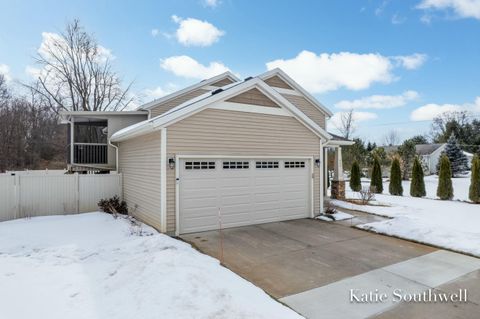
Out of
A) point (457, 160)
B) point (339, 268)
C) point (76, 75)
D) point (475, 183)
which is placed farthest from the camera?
point (457, 160)

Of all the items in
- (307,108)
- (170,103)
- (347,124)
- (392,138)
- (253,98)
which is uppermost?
(347,124)

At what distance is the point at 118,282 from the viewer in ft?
15.0

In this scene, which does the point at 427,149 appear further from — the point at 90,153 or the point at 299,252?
the point at 90,153

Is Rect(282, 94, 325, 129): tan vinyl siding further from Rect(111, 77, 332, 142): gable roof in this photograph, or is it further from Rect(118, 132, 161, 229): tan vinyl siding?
Rect(118, 132, 161, 229): tan vinyl siding

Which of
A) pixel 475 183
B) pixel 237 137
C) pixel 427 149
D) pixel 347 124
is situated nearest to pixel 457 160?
pixel 427 149

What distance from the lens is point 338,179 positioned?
1426 cm

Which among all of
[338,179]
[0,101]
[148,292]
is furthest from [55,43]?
[148,292]

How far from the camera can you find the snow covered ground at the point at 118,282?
3717 millimetres

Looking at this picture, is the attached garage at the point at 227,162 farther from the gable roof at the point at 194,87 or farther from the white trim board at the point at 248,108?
the gable roof at the point at 194,87

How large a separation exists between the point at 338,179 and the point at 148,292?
39.0ft

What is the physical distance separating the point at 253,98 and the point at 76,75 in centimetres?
2185

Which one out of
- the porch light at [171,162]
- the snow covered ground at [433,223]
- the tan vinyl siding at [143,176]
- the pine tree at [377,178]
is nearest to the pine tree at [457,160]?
the pine tree at [377,178]

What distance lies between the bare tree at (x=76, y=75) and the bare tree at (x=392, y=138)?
164 feet

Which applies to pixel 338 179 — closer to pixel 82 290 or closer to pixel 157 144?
pixel 157 144
